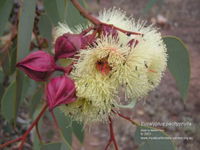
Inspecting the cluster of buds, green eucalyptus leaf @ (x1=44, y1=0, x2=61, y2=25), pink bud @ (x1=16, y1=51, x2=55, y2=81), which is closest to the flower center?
the cluster of buds

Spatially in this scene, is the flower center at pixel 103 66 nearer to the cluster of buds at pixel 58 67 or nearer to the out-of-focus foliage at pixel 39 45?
the cluster of buds at pixel 58 67

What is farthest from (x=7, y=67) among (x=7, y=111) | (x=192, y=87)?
(x=192, y=87)

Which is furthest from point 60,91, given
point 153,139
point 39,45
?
point 39,45

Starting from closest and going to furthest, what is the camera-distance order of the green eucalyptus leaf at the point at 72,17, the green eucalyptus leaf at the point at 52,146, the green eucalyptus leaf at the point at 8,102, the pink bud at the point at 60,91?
1. the pink bud at the point at 60,91
2. the green eucalyptus leaf at the point at 52,146
3. the green eucalyptus leaf at the point at 72,17
4. the green eucalyptus leaf at the point at 8,102

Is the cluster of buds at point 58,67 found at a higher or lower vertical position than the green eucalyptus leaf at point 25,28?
lower

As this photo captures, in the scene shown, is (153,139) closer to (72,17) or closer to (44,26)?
(72,17)

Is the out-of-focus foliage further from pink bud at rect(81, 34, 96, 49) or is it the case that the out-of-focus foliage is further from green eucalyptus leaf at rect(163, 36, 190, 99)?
pink bud at rect(81, 34, 96, 49)

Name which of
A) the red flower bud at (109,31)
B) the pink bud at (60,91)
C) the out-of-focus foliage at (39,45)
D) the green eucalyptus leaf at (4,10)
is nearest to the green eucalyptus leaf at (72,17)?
the out-of-focus foliage at (39,45)

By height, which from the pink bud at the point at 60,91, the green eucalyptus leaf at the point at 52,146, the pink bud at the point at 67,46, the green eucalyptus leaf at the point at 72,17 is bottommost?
the green eucalyptus leaf at the point at 52,146
